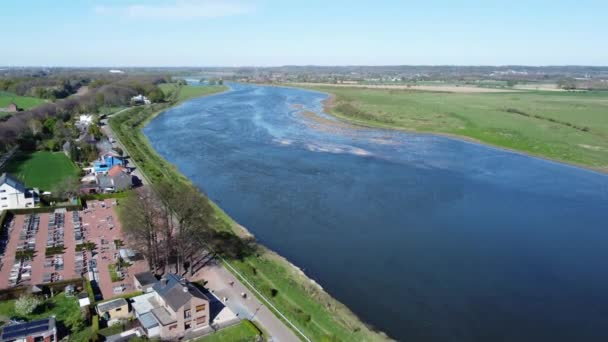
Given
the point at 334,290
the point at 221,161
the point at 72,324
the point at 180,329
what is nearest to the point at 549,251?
the point at 334,290

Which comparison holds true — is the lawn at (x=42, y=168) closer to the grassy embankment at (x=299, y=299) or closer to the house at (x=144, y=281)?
the grassy embankment at (x=299, y=299)

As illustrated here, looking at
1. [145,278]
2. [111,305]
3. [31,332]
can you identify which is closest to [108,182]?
[145,278]

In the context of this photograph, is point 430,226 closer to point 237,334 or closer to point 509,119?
point 237,334

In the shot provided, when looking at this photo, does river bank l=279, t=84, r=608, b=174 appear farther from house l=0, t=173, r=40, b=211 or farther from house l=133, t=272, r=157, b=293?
house l=0, t=173, r=40, b=211

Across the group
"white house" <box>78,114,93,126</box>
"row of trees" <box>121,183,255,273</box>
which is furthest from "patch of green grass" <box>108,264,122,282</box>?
"white house" <box>78,114,93,126</box>

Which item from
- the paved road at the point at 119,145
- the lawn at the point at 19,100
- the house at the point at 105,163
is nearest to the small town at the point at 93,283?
the paved road at the point at 119,145

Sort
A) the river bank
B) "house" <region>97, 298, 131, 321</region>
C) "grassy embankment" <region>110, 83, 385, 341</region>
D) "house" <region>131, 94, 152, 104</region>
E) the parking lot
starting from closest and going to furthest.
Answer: "grassy embankment" <region>110, 83, 385, 341</region> → "house" <region>97, 298, 131, 321</region> → the parking lot → the river bank → "house" <region>131, 94, 152, 104</region>
